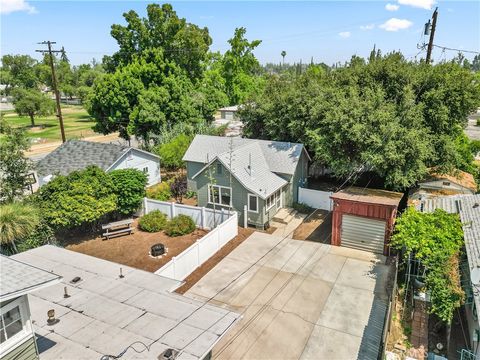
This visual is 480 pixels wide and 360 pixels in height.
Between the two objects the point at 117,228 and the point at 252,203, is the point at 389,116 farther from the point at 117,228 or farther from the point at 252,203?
the point at 117,228

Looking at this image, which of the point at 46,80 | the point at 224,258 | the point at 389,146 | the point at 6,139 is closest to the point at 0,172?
the point at 6,139

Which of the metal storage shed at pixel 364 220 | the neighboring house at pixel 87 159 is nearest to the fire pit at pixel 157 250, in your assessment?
the neighboring house at pixel 87 159

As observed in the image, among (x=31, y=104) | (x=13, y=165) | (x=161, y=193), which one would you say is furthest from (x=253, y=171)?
(x=31, y=104)

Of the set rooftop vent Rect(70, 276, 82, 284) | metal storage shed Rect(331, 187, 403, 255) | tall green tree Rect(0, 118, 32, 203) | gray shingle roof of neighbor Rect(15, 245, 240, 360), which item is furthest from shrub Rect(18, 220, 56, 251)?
metal storage shed Rect(331, 187, 403, 255)

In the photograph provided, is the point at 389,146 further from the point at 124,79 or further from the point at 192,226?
the point at 124,79

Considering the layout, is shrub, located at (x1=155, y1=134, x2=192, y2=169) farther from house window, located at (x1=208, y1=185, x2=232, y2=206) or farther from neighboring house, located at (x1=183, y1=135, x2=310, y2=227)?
house window, located at (x1=208, y1=185, x2=232, y2=206)

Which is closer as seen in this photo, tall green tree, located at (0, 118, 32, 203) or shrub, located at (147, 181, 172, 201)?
tall green tree, located at (0, 118, 32, 203)
